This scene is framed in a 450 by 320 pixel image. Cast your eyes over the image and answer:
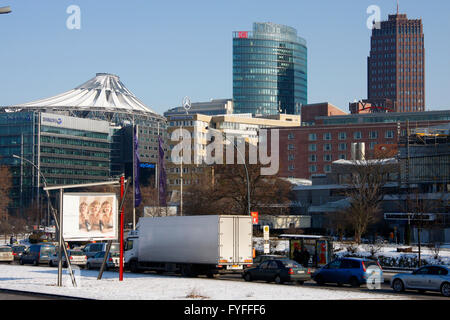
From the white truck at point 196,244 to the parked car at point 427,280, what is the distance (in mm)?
8502

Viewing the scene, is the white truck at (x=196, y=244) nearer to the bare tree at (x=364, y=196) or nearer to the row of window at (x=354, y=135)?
the bare tree at (x=364, y=196)

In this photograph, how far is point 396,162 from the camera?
93375 millimetres

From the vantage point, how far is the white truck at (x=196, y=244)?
118 feet

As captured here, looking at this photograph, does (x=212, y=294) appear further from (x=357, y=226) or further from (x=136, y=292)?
(x=357, y=226)

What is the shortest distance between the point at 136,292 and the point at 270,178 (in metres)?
43.2

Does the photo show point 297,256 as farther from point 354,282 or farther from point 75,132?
point 75,132

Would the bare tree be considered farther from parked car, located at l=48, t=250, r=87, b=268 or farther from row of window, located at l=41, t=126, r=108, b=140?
row of window, located at l=41, t=126, r=108, b=140

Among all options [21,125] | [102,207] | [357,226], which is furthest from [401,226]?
[21,125]

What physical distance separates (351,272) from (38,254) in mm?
26241

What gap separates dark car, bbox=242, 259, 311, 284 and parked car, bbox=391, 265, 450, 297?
16.9 ft

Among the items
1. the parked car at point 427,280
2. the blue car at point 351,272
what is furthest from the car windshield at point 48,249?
the parked car at point 427,280

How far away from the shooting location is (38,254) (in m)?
51.8

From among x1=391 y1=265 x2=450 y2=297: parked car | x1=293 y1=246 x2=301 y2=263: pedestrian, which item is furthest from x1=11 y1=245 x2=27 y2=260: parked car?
x1=391 y1=265 x2=450 y2=297: parked car

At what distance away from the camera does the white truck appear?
118 ft
